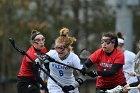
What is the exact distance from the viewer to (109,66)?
525 inches

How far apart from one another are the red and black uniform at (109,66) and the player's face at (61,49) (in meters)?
0.73

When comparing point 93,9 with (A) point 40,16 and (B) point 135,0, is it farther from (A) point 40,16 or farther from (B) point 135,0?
(B) point 135,0

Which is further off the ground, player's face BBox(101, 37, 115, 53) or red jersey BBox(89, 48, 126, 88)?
player's face BBox(101, 37, 115, 53)

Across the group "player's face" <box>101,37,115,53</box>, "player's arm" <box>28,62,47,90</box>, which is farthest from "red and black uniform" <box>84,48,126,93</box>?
"player's arm" <box>28,62,47,90</box>

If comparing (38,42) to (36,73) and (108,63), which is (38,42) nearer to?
(36,73)

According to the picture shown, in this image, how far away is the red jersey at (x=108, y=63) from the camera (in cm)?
1335

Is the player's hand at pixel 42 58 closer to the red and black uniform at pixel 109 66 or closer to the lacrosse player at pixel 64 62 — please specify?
the lacrosse player at pixel 64 62

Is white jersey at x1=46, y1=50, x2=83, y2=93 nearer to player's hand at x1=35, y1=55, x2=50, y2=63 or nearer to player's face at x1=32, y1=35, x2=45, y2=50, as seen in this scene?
player's face at x1=32, y1=35, x2=45, y2=50

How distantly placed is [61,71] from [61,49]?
0.51m

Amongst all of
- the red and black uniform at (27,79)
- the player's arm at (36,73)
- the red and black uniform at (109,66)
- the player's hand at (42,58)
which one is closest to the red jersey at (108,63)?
the red and black uniform at (109,66)

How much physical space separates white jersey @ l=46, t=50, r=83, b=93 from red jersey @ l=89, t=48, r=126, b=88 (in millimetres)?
685

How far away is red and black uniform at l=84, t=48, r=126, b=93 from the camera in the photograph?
43.5 ft

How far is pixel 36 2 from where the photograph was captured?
3688cm

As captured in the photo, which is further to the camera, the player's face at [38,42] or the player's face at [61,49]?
the player's face at [38,42]
